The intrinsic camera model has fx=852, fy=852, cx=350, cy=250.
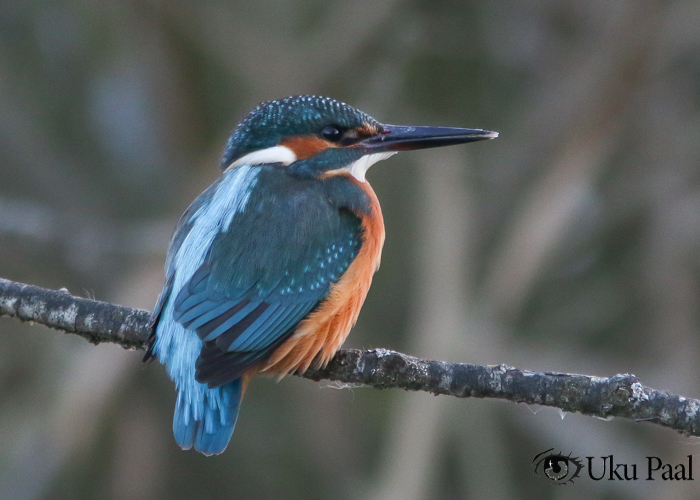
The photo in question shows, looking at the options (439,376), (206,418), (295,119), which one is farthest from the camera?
(295,119)

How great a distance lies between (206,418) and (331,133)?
1070 mm

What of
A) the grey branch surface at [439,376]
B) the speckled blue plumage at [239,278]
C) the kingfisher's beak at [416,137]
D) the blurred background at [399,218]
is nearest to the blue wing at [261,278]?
the speckled blue plumage at [239,278]

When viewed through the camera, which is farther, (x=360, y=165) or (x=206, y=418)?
(x=360, y=165)

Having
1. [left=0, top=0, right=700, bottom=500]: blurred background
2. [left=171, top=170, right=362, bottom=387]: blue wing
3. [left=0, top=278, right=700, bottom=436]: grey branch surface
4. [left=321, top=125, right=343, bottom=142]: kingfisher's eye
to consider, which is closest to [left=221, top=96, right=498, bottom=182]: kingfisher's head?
[left=321, top=125, right=343, bottom=142]: kingfisher's eye

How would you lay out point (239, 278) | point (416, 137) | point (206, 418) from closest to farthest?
1. point (206, 418)
2. point (239, 278)
3. point (416, 137)

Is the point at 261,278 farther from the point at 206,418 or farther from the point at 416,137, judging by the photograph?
the point at 416,137

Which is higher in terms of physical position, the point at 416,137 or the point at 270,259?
the point at 416,137

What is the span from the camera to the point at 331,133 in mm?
2861

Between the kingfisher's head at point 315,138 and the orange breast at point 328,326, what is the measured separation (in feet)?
0.92

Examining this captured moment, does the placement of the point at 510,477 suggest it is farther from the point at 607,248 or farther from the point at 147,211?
the point at 147,211

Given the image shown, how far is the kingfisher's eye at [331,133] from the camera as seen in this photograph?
2.85 meters

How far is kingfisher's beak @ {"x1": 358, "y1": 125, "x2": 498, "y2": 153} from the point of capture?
2.92 metres

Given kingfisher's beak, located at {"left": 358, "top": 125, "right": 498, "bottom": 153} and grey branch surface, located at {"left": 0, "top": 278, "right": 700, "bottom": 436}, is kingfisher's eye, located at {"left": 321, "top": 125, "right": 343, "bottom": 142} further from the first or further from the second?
grey branch surface, located at {"left": 0, "top": 278, "right": 700, "bottom": 436}

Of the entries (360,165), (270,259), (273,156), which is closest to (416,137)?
(360,165)
